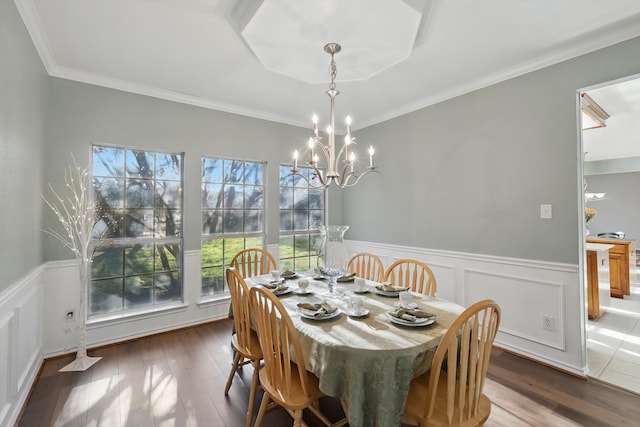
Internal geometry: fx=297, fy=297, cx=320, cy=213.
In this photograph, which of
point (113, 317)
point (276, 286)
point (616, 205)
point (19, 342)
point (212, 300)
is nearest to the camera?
point (19, 342)

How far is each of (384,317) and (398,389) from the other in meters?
0.45

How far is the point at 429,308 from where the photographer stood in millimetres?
1827

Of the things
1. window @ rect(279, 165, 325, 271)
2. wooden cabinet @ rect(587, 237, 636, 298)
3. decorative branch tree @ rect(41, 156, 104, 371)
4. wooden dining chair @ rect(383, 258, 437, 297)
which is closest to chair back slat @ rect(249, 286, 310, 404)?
wooden dining chair @ rect(383, 258, 437, 297)

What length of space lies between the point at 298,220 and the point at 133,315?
88.5 inches

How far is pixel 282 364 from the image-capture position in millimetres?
1590

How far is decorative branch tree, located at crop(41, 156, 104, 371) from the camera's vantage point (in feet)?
8.41

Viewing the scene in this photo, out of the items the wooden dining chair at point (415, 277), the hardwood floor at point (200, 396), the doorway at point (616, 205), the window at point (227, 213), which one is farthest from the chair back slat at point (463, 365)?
the window at point (227, 213)

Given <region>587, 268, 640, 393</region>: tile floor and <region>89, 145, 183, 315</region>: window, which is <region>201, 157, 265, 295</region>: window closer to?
<region>89, 145, 183, 315</region>: window

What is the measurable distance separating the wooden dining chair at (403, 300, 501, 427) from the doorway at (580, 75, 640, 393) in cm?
188

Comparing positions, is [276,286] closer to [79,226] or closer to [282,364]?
[282,364]

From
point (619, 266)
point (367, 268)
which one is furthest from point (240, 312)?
point (619, 266)

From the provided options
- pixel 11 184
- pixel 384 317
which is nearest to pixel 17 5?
pixel 11 184

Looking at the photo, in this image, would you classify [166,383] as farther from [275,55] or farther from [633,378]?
[633,378]

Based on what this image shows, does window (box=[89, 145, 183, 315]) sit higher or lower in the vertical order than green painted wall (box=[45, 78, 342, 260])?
lower
